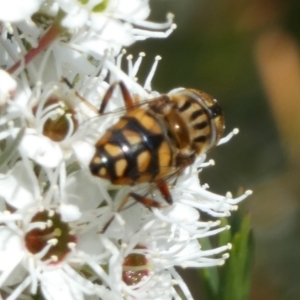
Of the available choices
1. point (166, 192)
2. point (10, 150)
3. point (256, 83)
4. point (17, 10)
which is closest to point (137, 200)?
point (166, 192)

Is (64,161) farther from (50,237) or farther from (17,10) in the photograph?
(17,10)

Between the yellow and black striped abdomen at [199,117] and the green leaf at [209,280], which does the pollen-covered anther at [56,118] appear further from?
the green leaf at [209,280]

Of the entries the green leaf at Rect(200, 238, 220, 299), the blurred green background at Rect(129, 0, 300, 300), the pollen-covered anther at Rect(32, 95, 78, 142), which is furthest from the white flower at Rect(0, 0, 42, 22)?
the blurred green background at Rect(129, 0, 300, 300)

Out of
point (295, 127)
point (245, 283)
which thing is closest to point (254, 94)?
point (295, 127)

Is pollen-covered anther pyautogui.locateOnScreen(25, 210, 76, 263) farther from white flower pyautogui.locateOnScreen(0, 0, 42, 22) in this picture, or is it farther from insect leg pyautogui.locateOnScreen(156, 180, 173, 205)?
white flower pyautogui.locateOnScreen(0, 0, 42, 22)

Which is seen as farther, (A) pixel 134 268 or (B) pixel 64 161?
(A) pixel 134 268

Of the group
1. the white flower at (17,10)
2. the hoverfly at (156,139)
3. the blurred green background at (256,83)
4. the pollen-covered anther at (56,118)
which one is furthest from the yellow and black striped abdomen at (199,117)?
the blurred green background at (256,83)
